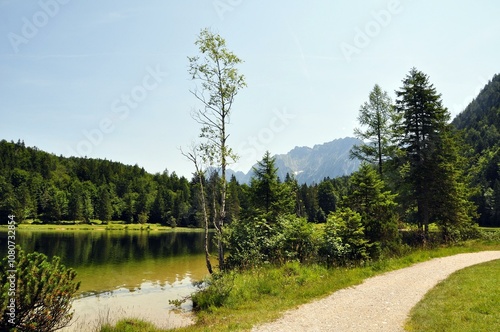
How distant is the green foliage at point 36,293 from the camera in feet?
29.9

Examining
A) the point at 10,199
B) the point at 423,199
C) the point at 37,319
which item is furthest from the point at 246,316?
the point at 10,199

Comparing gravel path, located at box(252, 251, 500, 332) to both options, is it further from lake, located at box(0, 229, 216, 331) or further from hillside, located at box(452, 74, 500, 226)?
hillside, located at box(452, 74, 500, 226)

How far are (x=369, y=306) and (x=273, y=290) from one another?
14.9ft

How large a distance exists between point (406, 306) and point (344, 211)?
10228 mm

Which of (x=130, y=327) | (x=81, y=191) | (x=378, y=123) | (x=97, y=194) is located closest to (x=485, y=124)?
(x=378, y=123)

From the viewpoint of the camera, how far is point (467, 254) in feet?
76.1

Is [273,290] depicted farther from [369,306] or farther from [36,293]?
[36,293]

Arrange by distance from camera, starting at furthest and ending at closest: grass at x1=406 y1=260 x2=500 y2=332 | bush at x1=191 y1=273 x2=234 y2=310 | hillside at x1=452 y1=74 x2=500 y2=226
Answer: hillside at x1=452 y1=74 x2=500 y2=226 → bush at x1=191 y1=273 x2=234 y2=310 → grass at x1=406 y1=260 x2=500 y2=332

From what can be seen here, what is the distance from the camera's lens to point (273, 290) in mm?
15039

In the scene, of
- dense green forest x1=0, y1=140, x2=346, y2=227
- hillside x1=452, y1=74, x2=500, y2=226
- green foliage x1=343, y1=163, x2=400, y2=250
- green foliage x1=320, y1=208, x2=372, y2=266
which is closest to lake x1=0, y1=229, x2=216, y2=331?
green foliage x1=320, y1=208, x2=372, y2=266

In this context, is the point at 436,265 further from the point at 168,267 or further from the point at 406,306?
the point at 168,267

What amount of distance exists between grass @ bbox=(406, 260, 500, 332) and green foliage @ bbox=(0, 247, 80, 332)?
10799mm

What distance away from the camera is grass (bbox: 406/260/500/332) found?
369 inches

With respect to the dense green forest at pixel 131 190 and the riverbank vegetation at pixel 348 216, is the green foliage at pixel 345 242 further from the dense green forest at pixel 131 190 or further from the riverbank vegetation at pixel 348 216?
the dense green forest at pixel 131 190
